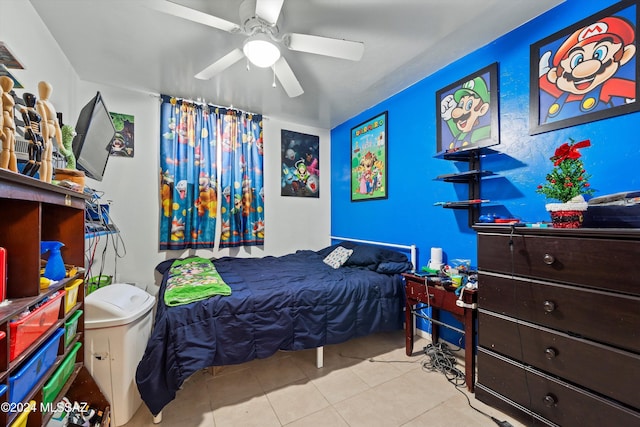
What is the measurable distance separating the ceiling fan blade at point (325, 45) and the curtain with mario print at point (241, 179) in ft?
5.77

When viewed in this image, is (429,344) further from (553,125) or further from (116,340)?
(116,340)

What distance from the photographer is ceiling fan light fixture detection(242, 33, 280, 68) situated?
62.5 inches

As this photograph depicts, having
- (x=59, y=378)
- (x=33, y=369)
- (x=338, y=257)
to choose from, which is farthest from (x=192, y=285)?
(x=338, y=257)

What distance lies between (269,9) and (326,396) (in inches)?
94.5

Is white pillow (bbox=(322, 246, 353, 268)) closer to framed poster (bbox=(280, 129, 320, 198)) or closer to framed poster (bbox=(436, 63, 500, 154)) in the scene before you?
framed poster (bbox=(280, 129, 320, 198))

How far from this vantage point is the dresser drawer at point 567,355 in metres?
1.06

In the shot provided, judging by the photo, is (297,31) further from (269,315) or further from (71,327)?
(71,327)

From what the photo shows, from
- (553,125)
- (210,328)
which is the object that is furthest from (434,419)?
(553,125)

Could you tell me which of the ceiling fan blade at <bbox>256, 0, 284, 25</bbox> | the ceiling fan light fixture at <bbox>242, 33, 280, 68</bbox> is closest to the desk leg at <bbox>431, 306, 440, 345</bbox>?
the ceiling fan light fixture at <bbox>242, 33, 280, 68</bbox>

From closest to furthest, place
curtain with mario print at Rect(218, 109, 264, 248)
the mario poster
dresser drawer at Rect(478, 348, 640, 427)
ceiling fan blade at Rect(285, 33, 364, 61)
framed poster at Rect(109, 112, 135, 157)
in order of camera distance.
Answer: dresser drawer at Rect(478, 348, 640, 427)
the mario poster
ceiling fan blade at Rect(285, 33, 364, 61)
framed poster at Rect(109, 112, 135, 157)
curtain with mario print at Rect(218, 109, 264, 248)

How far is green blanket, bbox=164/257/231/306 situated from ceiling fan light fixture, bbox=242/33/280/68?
1.60 metres

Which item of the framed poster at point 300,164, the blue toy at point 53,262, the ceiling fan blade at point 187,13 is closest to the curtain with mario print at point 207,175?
the framed poster at point 300,164

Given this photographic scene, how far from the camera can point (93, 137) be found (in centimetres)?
173

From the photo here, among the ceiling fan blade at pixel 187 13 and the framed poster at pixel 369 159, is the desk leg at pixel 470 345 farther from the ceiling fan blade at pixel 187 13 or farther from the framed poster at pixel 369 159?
the ceiling fan blade at pixel 187 13
